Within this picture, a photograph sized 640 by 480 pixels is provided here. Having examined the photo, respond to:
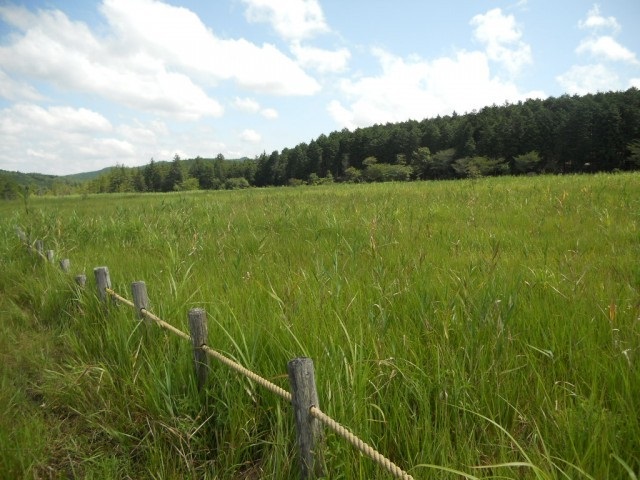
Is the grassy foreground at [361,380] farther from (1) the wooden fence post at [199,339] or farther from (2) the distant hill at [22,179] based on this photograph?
(2) the distant hill at [22,179]

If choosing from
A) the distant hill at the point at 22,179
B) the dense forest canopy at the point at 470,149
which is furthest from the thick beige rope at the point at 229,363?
the distant hill at the point at 22,179

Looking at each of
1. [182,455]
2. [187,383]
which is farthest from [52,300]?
[182,455]

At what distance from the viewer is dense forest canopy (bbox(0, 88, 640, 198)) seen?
44.3 meters

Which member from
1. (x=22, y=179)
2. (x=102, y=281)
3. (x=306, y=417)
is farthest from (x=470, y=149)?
(x=22, y=179)

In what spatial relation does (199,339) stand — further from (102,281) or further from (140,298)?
(102,281)

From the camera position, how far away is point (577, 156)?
4659 cm

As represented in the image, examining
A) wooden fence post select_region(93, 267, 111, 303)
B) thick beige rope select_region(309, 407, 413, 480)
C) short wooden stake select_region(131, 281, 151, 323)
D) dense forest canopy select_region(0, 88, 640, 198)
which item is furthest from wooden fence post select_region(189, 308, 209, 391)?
dense forest canopy select_region(0, 88, 640, 198)

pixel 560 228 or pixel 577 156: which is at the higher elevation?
pixel 577 156

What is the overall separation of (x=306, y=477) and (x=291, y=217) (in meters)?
5.38

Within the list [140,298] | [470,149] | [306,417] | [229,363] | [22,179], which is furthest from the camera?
[22,179]

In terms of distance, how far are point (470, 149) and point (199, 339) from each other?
63.3m

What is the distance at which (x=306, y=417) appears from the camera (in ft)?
3.85

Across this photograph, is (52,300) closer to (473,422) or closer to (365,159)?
(473,422)

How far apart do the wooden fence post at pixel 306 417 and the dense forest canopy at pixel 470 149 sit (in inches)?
1617
